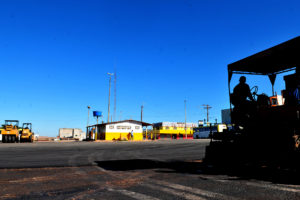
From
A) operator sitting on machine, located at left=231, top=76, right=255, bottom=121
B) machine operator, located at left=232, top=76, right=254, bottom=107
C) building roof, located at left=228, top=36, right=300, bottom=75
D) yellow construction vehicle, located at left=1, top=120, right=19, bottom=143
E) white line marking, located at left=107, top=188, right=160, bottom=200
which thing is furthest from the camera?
yellow construction vehicle, located at left=1, top=120, right=19, bottom=143

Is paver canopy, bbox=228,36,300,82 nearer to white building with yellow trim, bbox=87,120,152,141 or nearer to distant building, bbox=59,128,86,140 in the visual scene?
white building with yellow trim, bbox=87,120,152,141

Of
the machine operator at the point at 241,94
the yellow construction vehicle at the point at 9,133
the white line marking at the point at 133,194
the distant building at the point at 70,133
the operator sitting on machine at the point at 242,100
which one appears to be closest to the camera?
the white line marking at the point at 133,194

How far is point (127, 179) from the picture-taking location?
5105 mm

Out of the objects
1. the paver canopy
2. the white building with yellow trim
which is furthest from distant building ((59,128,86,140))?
the paver canopy

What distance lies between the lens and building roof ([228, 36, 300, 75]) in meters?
5.69

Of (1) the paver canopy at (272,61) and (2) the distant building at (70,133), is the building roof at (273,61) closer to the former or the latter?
(1) the paver canopy at (272,61)

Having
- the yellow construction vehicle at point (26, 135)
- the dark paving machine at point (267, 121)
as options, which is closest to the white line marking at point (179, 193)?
the dark paving machine at point (267, 121)

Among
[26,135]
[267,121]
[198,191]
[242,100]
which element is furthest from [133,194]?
[26,135]

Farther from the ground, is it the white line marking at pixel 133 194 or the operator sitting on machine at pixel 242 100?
the operator sitting on machine at pixel 242 100

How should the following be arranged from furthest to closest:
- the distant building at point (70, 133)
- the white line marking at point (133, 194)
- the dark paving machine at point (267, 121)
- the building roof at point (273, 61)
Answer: the distant building at point (70, 133)
the building roof at point (273, 61)
the dark paving machine at point (267, 121)
the white line marking at point (133, 194)

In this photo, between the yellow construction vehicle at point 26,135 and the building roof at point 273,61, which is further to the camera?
the yellow construction vehicle at point 26,135

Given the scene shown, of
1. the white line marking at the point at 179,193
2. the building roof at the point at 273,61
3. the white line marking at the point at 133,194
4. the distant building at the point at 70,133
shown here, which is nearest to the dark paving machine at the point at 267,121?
the building roof at the point at 273,61

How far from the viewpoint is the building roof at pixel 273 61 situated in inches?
224

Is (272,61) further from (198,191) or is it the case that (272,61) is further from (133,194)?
(133,194)
